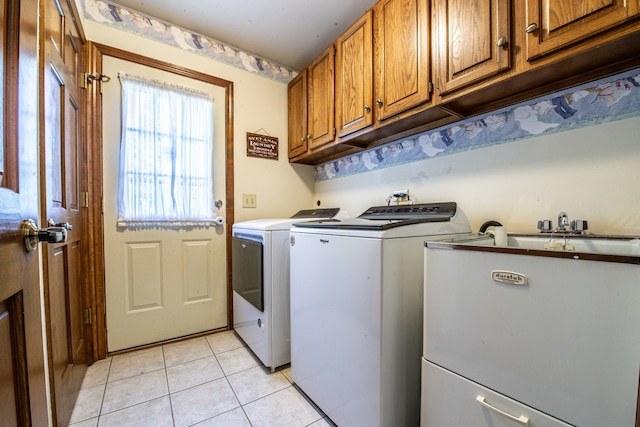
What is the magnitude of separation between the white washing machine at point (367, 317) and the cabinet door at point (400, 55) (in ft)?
2.23

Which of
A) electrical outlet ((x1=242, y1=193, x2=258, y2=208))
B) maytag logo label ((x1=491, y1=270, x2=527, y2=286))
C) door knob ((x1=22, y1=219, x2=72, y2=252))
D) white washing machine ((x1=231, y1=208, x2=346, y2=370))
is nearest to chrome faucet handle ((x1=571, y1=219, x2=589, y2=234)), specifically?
maytag logo label ((x1=491, y1=270, x2=527, y2=286))

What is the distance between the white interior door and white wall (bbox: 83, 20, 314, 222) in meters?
0.14

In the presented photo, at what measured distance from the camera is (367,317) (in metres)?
1.01

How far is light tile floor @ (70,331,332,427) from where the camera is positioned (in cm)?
125

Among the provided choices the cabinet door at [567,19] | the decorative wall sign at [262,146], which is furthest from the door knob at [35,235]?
the decorative wall sign at [262,146]

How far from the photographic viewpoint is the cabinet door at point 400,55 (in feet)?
4.25

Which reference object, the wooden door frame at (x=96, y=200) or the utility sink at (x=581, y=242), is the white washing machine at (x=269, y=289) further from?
the utility sink at (x=581, y=242)

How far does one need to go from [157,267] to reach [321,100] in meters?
1.77

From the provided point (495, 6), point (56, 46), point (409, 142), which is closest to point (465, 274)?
point (495, 6)

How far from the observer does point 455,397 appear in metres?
0.84

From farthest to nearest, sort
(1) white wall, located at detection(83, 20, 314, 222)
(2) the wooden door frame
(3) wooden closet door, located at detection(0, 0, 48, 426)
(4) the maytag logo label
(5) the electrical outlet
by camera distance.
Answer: (5) the electrical outlet < (1) white wall, located at detection(83, 20, 314, 222) < (2) the wooden door frame < (4) the maytag logo label < (3) wooden closet door, located at detection(0, 0, 48, 426)

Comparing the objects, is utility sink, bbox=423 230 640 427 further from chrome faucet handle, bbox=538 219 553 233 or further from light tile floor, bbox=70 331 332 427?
light tile floor, bbox=70 331 332 427

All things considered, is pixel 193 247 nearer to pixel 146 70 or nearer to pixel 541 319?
pixel 146 70

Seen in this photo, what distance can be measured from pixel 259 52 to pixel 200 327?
7.85ft
